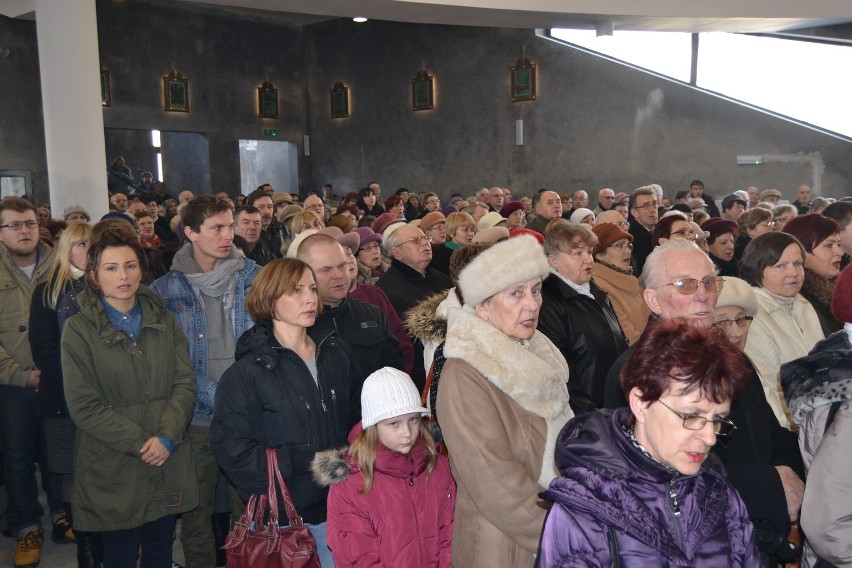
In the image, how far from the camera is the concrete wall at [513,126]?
646 inches

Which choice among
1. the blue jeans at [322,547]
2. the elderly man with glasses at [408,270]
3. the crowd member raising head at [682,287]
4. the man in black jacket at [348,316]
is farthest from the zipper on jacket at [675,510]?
the elderly man with glasses at [408,270]

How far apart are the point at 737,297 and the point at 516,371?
1258mm

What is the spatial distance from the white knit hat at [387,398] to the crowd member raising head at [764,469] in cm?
101

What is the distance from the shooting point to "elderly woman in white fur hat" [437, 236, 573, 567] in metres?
2.30

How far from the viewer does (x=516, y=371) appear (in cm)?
242

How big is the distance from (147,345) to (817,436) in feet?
8.64

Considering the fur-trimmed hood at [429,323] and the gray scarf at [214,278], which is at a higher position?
the gray scarf at [214,278]

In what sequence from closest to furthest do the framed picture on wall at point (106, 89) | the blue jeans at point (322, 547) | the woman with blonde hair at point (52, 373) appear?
1. the blue jeans at point (322, 547)
2. the woman with blonde hair at point (52, 373)
3. the framed picture on wall at point (106, 89)

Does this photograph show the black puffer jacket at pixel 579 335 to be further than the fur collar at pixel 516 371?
Yes

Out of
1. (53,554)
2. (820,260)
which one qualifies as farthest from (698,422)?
(53,554)

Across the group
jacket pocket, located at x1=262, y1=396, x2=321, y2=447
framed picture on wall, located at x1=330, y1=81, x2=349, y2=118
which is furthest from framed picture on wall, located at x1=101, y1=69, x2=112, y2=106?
jacket pocket, located at x1=262, y1=396, x2=321, y2=447

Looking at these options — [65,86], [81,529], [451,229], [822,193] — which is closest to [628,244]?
[451,229]

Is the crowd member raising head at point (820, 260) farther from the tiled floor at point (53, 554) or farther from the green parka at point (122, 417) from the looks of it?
the tiled floor at point (53, 554)

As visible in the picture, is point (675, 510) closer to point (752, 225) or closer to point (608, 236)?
point (608, 236)
